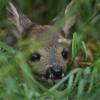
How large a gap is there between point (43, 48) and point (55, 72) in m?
0.44

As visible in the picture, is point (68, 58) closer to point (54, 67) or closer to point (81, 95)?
point (54, 67)

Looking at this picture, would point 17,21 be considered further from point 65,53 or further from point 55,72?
point 55,72

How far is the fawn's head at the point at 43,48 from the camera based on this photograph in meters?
4.63

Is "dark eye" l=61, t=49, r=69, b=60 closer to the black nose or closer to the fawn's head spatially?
the fawn's head

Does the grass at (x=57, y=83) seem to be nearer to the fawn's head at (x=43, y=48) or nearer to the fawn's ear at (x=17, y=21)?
the fawn's head at (x=43, y=48)

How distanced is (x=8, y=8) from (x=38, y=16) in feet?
5.90

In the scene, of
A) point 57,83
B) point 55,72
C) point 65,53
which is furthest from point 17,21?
point 57,83

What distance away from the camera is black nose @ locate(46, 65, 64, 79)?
14.7 feet

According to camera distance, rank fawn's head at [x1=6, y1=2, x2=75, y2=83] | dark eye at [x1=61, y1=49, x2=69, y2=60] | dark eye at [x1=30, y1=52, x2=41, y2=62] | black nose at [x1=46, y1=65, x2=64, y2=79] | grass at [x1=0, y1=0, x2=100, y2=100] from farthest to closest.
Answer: dark eye at [x1=61, y1=49, x2=69, y2=60]
dark eye at [x1=30, y1=52, x2=41, y2=62]
fawn's head at [x1=6, y1=2, x2=75, y2=83]
black nose at [x1=46, y1=65, x2=64, y2=79]
grass at [x1=0, y1=0, x2=100, y2=100]

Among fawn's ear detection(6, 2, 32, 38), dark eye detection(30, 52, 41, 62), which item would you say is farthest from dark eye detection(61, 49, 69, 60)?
fawn's ear detection(6, 2, 32, 38)

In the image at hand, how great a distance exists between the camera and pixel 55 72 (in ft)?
14.8

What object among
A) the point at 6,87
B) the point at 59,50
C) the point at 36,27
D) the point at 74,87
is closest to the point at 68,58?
the point at 59,50

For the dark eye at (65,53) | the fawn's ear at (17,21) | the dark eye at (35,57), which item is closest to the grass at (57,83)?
the dark eye at (65,53)

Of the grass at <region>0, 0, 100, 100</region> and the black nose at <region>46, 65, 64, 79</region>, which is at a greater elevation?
the black nose at <region>46, 65, 64, 79</region>
